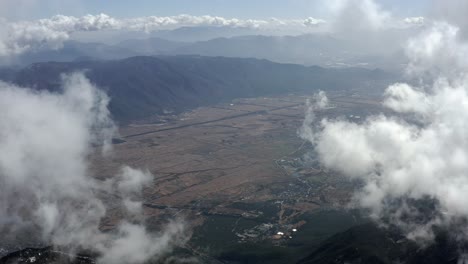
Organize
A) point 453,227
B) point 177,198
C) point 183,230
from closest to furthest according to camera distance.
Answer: point 453,227
point 183,230
point 177,198

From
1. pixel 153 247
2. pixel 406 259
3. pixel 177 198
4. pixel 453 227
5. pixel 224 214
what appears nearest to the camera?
pixel 406 259

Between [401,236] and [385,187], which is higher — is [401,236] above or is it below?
below

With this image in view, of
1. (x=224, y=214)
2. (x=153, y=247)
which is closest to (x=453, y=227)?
(x=224, y=214)

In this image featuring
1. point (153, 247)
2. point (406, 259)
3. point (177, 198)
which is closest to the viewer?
point (406, 259)

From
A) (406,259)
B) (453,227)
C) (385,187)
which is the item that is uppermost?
(385,187)

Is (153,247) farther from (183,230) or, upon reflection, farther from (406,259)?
(406,259)

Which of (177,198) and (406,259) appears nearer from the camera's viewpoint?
(406,259)

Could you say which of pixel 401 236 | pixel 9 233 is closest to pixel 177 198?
pixel 9 233

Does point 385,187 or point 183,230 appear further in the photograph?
point 385,187

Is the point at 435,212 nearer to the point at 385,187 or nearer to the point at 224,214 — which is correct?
the point at 385,187
